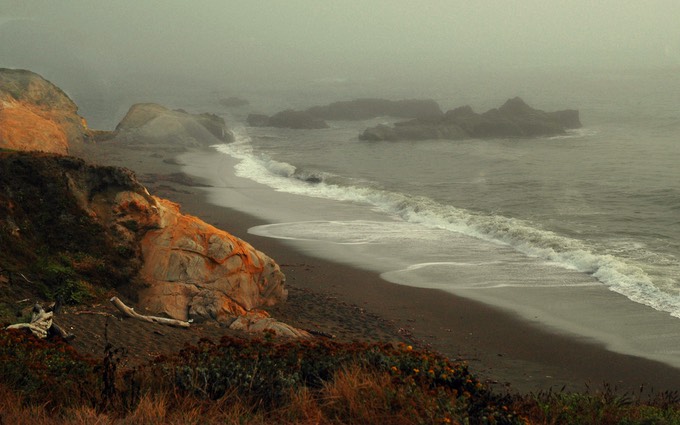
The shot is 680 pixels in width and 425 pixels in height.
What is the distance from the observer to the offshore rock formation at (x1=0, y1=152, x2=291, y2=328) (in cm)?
1159

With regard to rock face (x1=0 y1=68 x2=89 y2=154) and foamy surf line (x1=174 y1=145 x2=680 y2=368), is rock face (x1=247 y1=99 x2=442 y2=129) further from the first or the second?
foamy surf line (x1=174 y1=145 x2=680 y2=368)

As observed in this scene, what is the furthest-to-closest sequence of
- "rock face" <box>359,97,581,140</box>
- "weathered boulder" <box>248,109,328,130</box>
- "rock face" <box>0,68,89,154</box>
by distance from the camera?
1. "weathered boulder" <box>248,109,328,130</box>
2. "rock face" <box>359,97,581,140</box>
3. "rock face" <box>0,68,89,154</box>

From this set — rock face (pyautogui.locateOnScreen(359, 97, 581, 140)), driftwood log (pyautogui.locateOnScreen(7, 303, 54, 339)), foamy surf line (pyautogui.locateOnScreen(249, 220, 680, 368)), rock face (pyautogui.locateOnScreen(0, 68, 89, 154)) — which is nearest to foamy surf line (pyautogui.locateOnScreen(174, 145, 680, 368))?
foamy surf line (pyautogui.locateOnScreen(249, 220, 680, 368))

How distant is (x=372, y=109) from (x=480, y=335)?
65311mm

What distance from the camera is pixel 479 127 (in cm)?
5322

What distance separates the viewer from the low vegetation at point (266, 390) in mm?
5852

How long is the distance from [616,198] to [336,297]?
15.9 m

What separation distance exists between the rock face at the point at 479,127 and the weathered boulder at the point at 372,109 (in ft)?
59.6

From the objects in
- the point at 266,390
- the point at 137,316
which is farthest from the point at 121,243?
the point at 266,390

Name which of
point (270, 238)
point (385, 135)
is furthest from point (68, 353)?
point (385, 135)

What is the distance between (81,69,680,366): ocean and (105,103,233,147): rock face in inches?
91.4

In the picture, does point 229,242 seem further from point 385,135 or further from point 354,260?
point 385,135

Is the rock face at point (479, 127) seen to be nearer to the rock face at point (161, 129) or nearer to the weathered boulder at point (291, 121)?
the weathered boulder at point (291, 121)

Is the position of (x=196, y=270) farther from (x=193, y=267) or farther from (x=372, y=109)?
(x=372, y=109)
